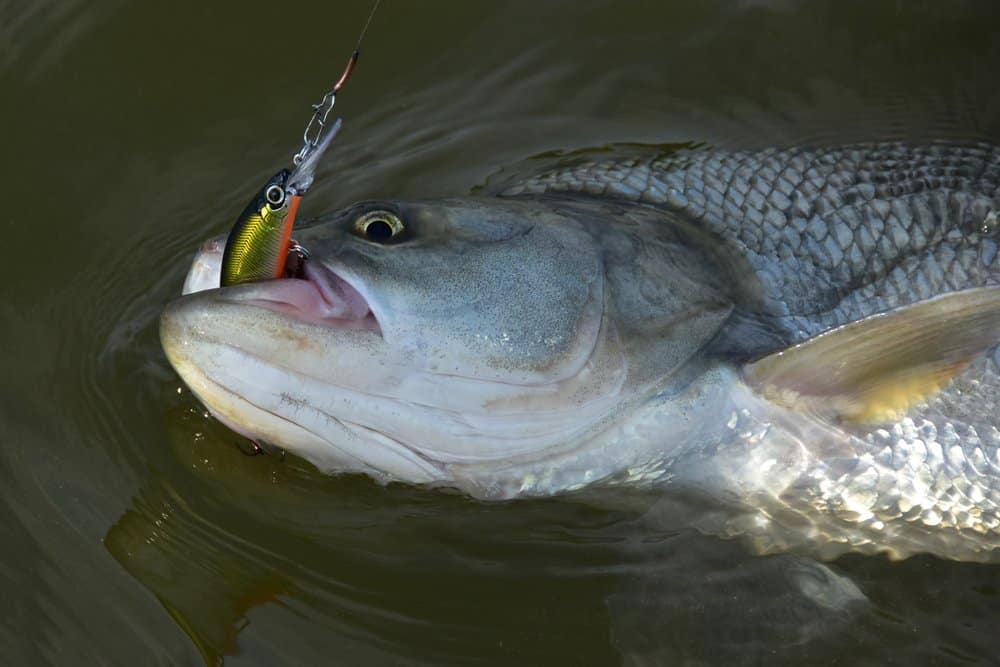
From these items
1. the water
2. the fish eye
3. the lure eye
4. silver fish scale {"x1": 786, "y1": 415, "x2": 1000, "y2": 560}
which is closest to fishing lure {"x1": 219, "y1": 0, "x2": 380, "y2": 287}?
the lure eye

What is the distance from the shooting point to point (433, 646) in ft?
9.63

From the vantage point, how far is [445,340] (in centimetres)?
268

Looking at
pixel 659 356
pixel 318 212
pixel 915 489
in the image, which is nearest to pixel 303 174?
pixel 659 356

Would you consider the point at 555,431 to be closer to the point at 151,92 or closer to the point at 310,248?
the point at 310,248

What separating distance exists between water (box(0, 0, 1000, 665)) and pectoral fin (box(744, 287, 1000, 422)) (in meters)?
0.46

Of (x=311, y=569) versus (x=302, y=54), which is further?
(x=302, y=54)

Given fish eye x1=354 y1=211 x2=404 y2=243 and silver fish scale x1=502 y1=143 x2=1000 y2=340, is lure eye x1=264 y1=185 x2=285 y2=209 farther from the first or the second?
silver fish scale x1=502 y1=143 x2=1000 y2=340

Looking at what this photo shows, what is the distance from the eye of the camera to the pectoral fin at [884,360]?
2857 millimetres

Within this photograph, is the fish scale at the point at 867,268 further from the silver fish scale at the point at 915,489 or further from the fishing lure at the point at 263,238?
the fishing lure at the point at 263,238

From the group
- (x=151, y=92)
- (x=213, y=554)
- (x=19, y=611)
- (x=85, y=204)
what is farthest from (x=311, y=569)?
(x=151, y=92)

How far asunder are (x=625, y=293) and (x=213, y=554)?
1258 millimetres

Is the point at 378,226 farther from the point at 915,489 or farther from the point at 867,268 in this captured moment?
the point at 915,489

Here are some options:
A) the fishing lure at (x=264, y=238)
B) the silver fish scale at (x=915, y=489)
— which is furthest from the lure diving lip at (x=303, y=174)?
the silver fish scale at (x=915, y=489)

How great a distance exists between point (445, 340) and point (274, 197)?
0.49m
